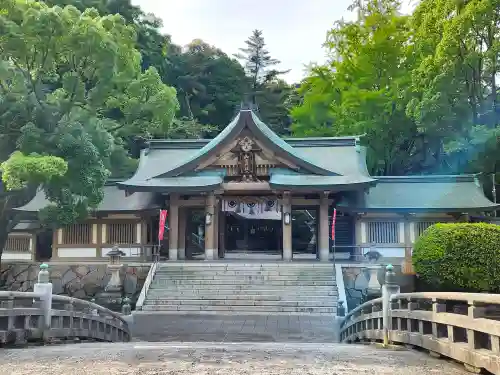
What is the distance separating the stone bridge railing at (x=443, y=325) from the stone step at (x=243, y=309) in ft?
13.9

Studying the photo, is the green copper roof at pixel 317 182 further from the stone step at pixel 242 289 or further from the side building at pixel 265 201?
the stone step at pixel 242 289

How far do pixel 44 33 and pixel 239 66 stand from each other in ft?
126

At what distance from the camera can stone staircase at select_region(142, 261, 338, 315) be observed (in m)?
17.4

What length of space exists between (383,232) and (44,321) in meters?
16.0

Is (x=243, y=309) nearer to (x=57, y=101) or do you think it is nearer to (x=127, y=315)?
(x=127, y=315)

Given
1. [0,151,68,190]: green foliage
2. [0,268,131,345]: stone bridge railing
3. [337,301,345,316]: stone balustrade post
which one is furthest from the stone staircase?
[0,151,68,190]: green foliage

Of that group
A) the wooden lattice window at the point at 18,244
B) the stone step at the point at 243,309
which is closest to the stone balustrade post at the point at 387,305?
the stone step at the point at 243,309

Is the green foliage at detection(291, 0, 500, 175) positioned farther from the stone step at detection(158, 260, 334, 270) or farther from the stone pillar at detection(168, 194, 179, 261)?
the stone pillar at detection(168, 194, 179, 261)

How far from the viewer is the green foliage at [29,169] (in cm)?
1669

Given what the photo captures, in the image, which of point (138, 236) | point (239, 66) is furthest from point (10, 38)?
point (239, 66)

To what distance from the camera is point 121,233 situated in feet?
78.4

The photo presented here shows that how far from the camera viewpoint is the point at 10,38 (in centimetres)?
1803

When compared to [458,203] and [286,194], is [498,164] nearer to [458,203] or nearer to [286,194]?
[458,203]

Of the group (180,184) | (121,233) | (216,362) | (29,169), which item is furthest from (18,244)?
(216,362)
